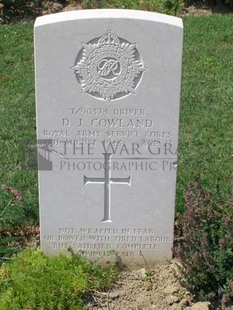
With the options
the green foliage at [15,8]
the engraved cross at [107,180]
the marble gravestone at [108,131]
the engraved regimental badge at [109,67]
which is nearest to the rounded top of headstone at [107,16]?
the marble gravestone at [108,131]

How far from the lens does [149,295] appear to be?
416 centimetres

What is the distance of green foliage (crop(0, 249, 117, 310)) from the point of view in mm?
3898

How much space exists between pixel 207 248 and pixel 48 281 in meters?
0.91

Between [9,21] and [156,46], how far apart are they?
19.4ft

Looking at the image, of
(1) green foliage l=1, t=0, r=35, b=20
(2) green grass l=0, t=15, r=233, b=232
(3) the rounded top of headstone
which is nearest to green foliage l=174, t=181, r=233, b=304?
(2) green grass l=0, t=15, r=233, b=232

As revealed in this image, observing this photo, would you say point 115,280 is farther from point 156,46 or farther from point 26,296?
point 156,46

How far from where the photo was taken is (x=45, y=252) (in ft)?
14.4

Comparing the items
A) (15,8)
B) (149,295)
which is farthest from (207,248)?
(15,8)

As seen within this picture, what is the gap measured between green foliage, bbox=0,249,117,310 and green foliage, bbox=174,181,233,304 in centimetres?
52

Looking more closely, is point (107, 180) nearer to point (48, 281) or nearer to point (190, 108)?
point (48, 281)

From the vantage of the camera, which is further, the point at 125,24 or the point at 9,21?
the point at 9,21

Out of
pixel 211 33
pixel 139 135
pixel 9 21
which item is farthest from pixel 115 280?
pixel 9 21

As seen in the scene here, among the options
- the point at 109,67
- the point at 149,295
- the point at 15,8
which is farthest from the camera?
the point at 15,8

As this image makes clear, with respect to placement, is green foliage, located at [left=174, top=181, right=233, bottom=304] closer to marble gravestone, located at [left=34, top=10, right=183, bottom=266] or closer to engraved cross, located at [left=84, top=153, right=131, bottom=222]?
marble gravestone, located at [left=34, top=10, right=183, bottom=266]
